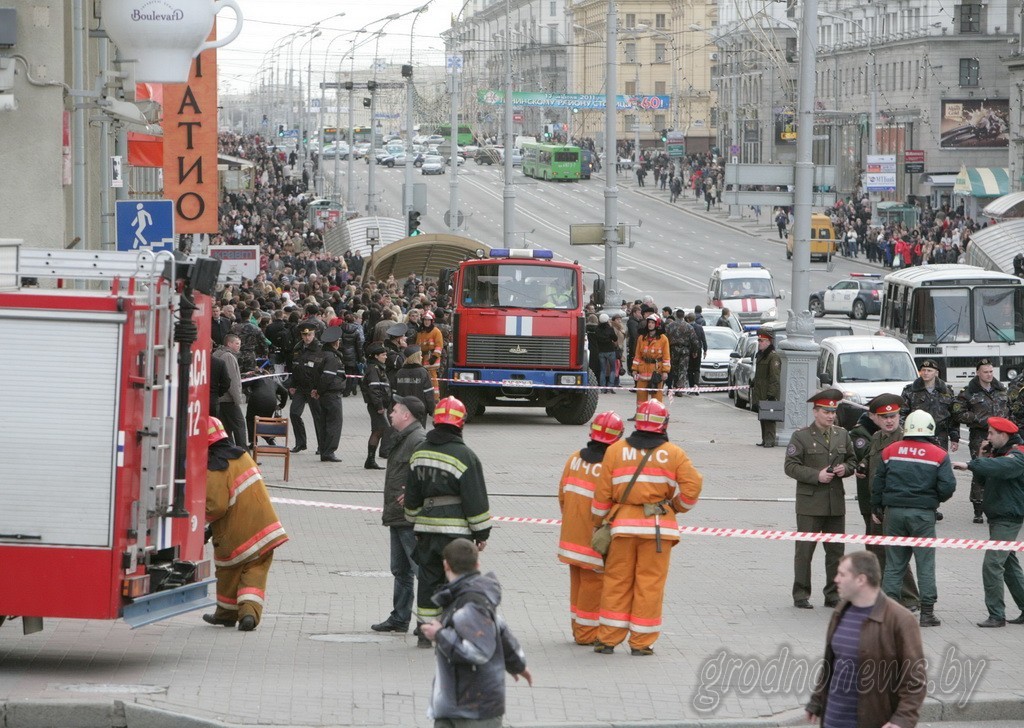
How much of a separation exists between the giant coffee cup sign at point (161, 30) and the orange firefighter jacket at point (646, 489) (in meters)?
6.55

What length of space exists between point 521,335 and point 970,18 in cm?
6520

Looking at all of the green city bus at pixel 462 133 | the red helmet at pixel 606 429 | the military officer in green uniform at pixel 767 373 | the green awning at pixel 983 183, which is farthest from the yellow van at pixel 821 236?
the green city bus at pixel 462 133

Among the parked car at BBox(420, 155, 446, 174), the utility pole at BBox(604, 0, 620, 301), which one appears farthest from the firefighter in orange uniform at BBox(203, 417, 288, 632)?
the parked car at BBox(420, 155, 446, 174)

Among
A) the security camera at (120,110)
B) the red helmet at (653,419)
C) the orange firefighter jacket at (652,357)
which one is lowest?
the orange firefighter jacket at (652,357)

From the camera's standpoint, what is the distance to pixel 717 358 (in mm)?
36000

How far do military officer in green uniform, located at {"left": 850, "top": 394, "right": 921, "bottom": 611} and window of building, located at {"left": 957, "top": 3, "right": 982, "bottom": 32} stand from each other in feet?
249

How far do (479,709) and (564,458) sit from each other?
49.1 ft

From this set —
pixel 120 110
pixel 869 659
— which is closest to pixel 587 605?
pixel 869 659

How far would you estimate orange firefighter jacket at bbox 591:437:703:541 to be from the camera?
35.1ft

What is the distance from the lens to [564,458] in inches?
881

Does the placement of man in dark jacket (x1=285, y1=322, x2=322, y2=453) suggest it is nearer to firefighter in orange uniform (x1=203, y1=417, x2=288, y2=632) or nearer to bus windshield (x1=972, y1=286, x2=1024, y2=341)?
firefighter in orange uniform (x1=203, y1=417, x2=288, y2=632)

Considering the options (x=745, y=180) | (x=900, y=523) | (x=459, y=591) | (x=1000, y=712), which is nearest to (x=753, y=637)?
(x=900, y=523)

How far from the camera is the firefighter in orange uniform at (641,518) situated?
10.7 meters

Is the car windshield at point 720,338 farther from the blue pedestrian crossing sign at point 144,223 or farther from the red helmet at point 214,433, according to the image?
the red helmet at point 214,433
